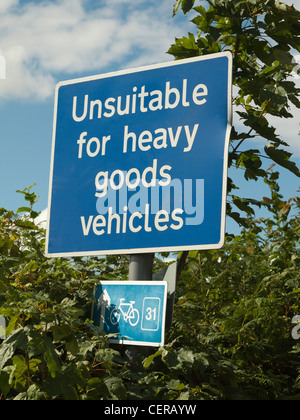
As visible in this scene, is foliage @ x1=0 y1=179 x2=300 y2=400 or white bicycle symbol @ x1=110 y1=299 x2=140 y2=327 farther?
white bicycle symbol @ x1=110 y1=299 x2=140 y2=327

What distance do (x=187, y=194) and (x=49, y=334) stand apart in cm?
99

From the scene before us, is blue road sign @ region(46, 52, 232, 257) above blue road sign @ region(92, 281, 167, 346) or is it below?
above

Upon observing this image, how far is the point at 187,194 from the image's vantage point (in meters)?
2.35

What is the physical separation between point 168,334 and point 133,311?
1.41 feet

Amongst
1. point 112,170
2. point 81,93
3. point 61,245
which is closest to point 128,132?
point 112,170

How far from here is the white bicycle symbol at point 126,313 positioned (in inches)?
96.2

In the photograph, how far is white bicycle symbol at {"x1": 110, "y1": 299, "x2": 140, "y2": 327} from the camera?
2.44 m

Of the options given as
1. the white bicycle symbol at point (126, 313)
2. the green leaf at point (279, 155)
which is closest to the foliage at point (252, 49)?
the green leaf at point (279, 155)

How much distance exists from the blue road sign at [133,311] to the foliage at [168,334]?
9cm

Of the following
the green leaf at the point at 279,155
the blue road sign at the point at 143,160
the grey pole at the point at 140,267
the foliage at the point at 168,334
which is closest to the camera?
the foliage at the point at 168,334

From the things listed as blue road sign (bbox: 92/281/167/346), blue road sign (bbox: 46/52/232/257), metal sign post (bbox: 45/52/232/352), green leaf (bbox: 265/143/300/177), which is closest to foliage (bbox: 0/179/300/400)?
blue road sign (bbox: 92/281/167/346)

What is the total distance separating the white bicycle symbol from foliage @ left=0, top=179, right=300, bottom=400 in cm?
12

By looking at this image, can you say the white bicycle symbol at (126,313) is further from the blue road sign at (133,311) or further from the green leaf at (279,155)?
the green leaf at (279,155)

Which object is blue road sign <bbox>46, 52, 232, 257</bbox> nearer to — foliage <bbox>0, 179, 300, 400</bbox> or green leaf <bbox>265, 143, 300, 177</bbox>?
foliage <bbox>0, 179, 300, 400</bbox>
